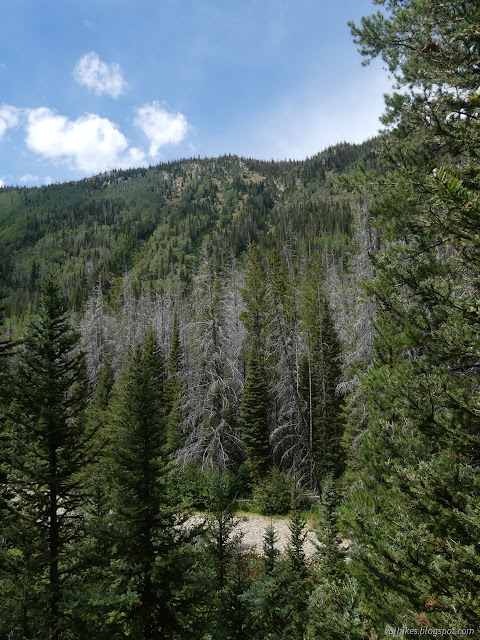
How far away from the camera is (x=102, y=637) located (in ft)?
21.9

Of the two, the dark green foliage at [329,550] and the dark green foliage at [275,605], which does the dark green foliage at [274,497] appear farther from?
the dark green foliage at [275,605]

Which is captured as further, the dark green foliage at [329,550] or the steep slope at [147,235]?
the steep slope at [147,235]

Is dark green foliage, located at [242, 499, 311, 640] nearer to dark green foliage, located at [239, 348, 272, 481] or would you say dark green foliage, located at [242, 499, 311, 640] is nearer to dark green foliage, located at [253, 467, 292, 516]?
dark green foliage, located at [253, 467, 292, 516]

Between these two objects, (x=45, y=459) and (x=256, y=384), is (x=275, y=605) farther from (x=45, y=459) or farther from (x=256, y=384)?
(x=256, y=384)

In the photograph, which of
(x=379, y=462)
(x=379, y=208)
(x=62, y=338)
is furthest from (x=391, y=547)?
(x=62, y=338)

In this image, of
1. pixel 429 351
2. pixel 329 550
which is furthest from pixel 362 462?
pixel 429 351

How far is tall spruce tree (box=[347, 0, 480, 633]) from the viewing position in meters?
3.33

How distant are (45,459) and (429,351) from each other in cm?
817

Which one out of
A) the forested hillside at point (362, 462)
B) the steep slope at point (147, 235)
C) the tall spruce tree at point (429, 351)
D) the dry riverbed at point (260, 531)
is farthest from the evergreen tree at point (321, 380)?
the steep slope at point (147, 235)

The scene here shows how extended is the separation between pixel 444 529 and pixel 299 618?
6374mm

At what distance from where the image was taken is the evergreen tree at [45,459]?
7.05 meters

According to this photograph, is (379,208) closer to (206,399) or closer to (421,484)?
(421,484)

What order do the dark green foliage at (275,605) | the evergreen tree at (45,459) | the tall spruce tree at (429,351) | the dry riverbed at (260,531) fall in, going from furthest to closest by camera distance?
the dry riverbed at (260,531) < the dark green foliage at (275,605) < the evergreen tree at (45,459) < the tall spruce tree at (429,351)

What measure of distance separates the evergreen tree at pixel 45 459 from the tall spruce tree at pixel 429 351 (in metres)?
6.24
